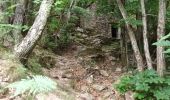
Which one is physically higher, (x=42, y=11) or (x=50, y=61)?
(x=42, y=11)

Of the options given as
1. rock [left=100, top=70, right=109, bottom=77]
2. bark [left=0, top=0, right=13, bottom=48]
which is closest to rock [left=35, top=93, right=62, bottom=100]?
bark [left=0, top=0, right=13, bottom=48]

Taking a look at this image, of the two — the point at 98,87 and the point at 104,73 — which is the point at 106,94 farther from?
the point at 104,73

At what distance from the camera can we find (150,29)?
Result: 31.9 feet

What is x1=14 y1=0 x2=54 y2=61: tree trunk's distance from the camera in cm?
687

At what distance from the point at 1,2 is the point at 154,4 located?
3803 mm

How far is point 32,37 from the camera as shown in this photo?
693 centimetres

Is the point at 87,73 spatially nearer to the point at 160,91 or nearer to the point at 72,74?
the point at 72,74

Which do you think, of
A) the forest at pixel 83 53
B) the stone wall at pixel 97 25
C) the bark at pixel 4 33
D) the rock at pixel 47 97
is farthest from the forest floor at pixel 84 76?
the stone wall at pixel 97 25

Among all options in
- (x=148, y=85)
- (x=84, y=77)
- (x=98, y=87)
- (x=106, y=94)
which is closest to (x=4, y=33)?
(x=84, y=77)

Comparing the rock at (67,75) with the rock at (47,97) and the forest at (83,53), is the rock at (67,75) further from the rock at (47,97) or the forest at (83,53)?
the rock at (47,97)

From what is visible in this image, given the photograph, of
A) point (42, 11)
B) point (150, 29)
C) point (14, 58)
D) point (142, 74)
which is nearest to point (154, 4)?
point (150, 29)

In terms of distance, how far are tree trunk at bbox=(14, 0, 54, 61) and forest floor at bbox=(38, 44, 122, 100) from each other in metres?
1.20

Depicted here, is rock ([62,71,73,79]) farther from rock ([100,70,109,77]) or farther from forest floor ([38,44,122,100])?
rock ([100,70,109,77])

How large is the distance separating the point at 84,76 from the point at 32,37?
2.46 metres
